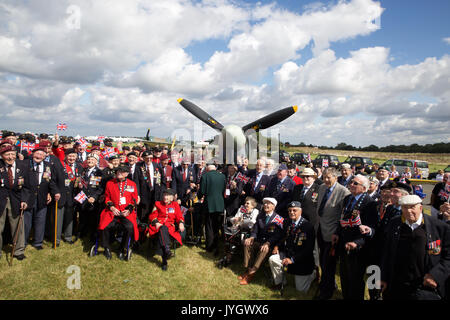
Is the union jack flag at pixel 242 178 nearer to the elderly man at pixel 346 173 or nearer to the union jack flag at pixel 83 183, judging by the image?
the elderly man at pixel 346 173

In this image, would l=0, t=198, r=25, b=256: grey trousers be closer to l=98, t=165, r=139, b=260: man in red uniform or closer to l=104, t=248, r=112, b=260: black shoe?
l=98, t=165, r=139, b=260: man in red uniform

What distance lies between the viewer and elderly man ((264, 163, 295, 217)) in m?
5.28

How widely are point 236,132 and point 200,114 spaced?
11.6 feet

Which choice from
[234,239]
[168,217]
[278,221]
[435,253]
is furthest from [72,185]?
[435,253]

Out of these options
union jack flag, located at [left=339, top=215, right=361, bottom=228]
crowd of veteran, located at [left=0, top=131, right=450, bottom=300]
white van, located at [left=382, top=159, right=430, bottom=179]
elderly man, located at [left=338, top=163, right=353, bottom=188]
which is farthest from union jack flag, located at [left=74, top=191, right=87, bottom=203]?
white van, located at [left=382, top=159, right=430, bottom=179]

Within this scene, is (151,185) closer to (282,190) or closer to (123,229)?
(123,229)

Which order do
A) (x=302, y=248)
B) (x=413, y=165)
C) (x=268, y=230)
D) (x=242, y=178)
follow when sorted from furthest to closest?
(x=413, y=165) → (x=242, y=178) → (x=268, y=230) → (x=302, y=248)

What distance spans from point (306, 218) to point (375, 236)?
1323 mm

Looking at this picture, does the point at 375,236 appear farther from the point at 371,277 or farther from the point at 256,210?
the point at 256,210

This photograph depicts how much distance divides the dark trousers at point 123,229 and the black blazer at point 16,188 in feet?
5.59

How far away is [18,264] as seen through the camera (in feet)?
15.2

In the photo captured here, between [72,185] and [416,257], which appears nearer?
[416,257]

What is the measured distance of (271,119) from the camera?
11.4 meters
